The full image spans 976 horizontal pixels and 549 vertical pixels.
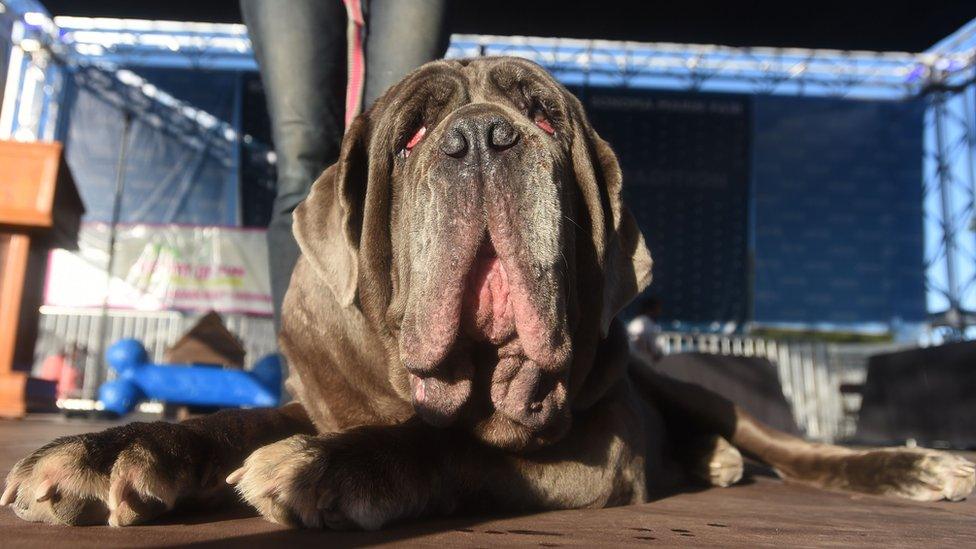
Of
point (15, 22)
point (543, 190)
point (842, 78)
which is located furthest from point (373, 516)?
point (842, 78)

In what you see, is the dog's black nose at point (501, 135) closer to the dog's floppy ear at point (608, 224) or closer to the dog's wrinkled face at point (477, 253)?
the dog's wrinkled face at point (477, 253)

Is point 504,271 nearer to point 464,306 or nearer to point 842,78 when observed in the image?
point 464,306

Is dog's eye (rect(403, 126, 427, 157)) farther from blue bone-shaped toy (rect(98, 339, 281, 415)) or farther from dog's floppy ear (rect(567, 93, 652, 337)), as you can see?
blue bone-shaped toy (rect(98, 339, 281, 415))

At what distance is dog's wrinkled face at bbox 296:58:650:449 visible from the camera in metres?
1.72

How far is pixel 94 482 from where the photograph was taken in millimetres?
1309

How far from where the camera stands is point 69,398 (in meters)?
9.86

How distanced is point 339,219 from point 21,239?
151 inches

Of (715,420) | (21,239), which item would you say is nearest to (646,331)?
(715,420)

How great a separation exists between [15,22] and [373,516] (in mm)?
11073

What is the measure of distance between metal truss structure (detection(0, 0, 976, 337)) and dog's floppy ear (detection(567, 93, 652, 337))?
357 inches

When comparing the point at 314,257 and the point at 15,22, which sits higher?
the point at 15,22

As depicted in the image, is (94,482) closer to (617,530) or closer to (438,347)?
(438,347)

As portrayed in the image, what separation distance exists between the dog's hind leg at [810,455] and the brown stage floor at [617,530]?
14.0 inches

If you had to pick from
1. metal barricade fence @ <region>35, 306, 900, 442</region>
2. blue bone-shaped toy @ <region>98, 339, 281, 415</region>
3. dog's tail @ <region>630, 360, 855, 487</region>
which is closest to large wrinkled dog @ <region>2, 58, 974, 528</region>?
dog's tail @ <region>630, 360, 855, 487</region>
